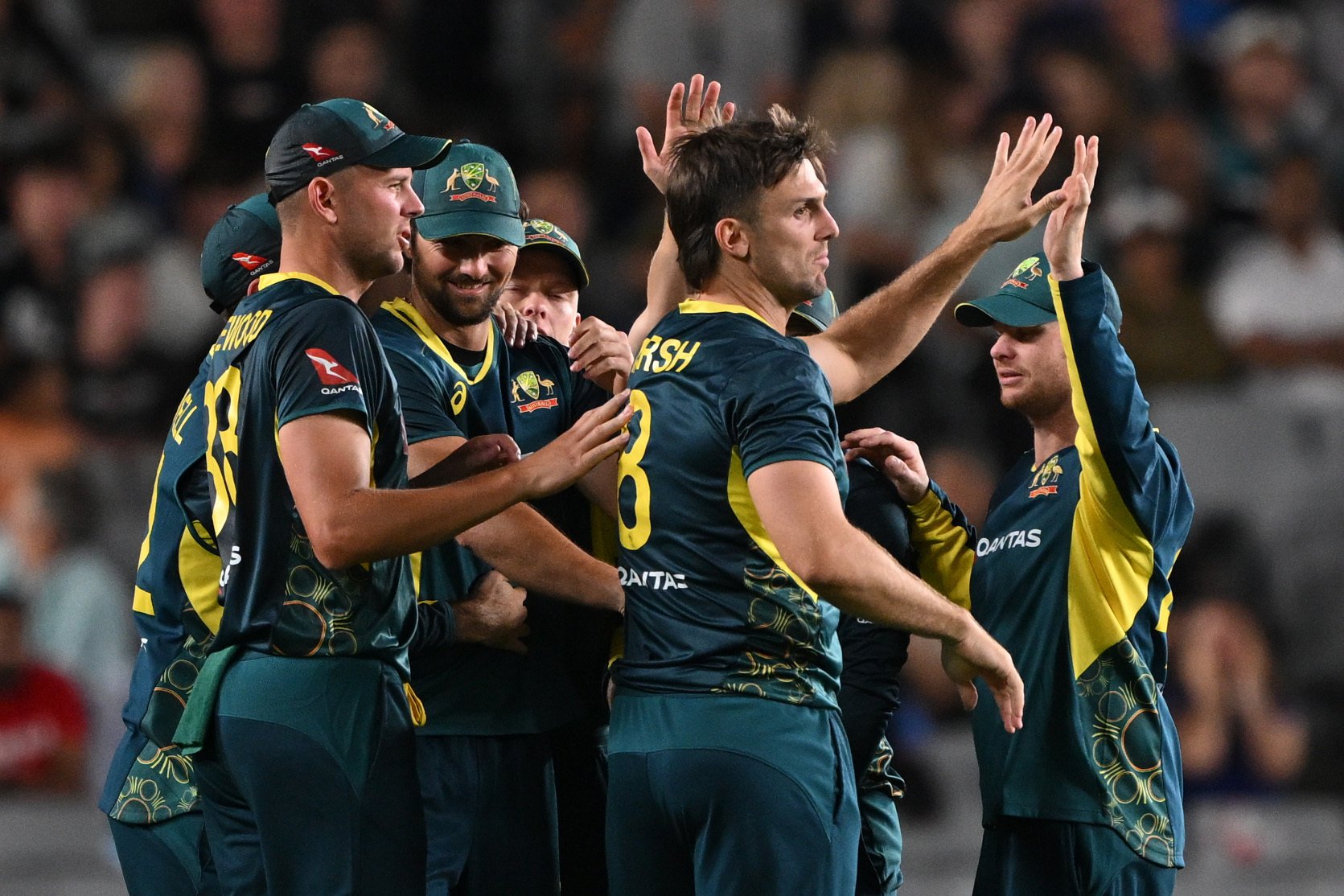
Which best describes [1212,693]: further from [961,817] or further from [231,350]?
[231,350]

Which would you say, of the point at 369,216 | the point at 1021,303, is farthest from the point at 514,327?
the point at 1021,303

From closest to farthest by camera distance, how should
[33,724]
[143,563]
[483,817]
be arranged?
1. [143,563]
2. [483,817]
3. [33,724]

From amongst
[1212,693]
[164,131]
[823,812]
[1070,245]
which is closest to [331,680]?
[823,812]

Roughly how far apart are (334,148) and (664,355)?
2.88 ft

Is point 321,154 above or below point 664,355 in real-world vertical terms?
above

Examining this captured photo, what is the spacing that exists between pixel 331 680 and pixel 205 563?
0.65m

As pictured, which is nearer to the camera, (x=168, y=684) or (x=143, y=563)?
(x=168, y=684)

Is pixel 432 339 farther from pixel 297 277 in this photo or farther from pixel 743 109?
pixel 743 109

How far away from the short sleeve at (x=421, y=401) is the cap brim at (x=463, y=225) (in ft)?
1.19

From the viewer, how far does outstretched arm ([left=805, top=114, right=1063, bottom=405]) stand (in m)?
4.77

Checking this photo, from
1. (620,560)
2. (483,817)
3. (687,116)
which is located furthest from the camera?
(687,116)

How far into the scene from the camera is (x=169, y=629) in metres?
4.66

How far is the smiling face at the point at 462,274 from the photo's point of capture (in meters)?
4.89

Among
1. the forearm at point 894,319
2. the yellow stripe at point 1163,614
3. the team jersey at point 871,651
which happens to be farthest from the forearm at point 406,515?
the yellow stripe at point 1163,614
